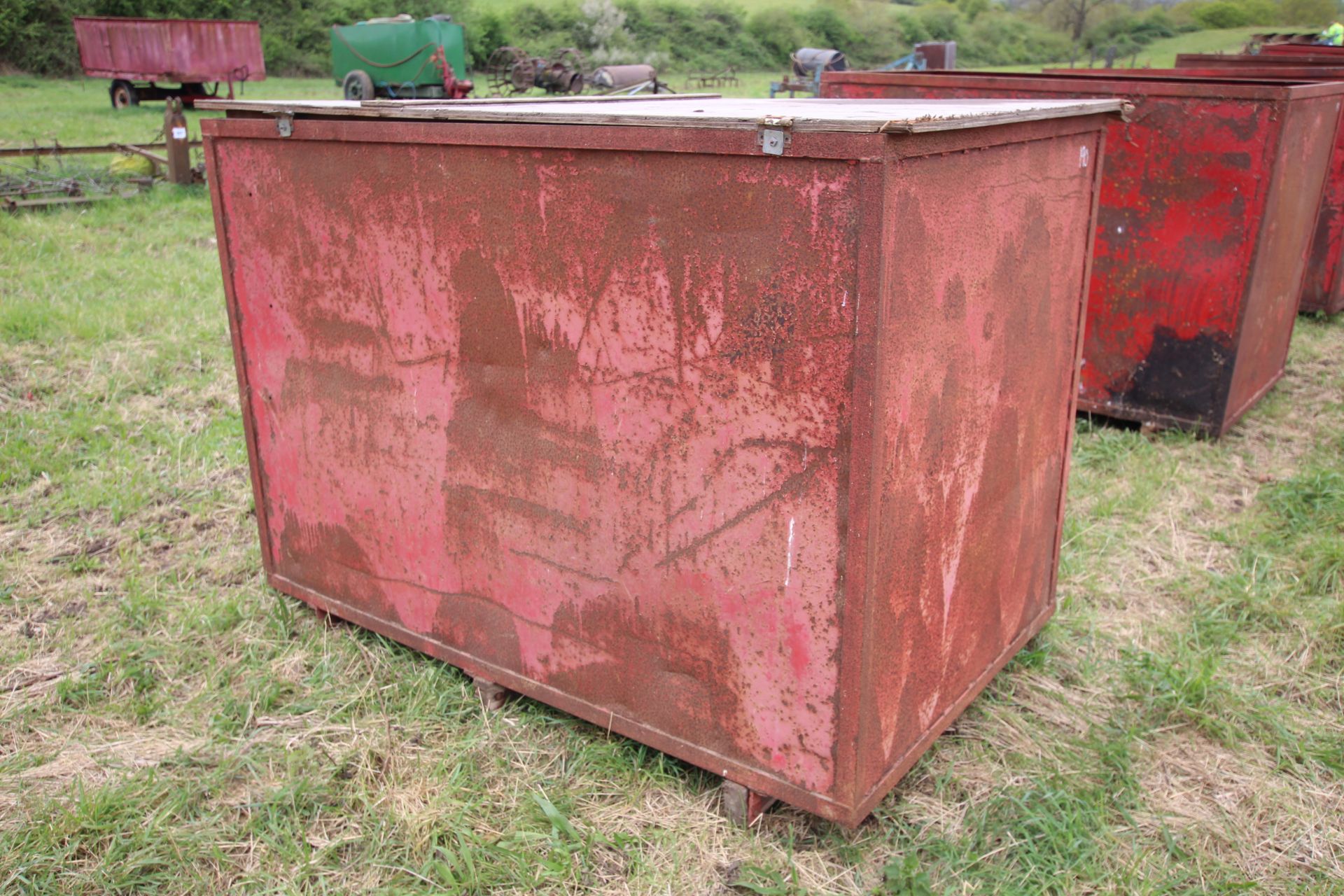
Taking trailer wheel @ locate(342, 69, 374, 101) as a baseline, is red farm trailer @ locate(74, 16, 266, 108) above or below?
above

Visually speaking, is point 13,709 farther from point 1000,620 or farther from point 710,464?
point 1000,620

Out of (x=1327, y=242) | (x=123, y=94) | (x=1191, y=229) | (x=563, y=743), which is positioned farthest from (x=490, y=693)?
(x=123, y=94)

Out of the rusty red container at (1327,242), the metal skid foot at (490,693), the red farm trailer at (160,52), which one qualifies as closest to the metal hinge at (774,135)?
the metal skid foot at (490,693)

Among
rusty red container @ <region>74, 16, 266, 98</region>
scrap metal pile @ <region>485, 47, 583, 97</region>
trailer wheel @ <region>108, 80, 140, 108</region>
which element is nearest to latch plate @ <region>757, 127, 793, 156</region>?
rusty red container @ <region>74, 16, 266, 98</region>

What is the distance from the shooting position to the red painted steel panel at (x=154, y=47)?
68.3ft

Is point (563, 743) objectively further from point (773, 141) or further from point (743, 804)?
point (773, 141)

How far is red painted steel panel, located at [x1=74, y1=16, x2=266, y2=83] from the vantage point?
20.8 m

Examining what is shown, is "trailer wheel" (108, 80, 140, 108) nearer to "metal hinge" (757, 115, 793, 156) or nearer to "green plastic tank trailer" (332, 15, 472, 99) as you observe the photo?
"green plastic tank trailer" (332, 15, 472, 99)

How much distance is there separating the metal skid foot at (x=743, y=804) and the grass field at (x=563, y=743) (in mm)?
42

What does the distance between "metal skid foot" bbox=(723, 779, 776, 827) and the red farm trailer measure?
69.9 feet

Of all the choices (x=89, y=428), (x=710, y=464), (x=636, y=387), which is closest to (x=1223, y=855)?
(x=710, y=464)

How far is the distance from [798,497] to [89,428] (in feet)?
12.8

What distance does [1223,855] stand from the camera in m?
2.38

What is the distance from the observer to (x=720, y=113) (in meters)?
2.22
